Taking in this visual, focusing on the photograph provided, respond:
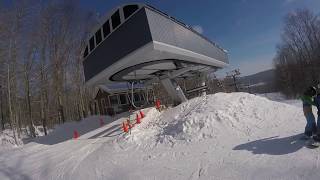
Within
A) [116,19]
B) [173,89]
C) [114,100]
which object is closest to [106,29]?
[116,19]

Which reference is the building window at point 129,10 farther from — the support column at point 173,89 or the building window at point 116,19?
the support column at point 173,89

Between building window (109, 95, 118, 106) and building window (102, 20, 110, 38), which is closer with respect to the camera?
building window (102, 20, 110, 38)

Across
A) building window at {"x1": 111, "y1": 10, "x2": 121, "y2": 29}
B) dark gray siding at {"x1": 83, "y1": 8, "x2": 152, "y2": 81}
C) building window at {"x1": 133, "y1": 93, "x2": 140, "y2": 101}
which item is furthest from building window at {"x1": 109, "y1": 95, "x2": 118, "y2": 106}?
building window at {"x1": 111, "y1": 10, "x2": 121, "y2": 29}

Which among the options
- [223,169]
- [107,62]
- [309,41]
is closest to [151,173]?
[223,169]

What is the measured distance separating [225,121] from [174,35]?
3.77 meters

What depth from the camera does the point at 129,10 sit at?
869 cm

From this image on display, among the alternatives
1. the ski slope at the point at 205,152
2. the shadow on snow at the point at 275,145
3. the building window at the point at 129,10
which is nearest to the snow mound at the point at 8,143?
the ski slope at the point at 205,152

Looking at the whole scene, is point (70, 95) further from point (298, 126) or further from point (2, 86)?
point (298, 126)

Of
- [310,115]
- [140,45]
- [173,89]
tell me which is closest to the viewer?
[310,115]

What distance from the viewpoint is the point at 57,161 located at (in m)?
8.06

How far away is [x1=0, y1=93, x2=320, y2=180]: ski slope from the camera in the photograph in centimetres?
505

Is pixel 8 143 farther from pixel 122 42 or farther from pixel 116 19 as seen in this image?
pixel 122 42

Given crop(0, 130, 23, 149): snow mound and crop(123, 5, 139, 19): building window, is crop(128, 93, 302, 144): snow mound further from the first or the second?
crop(0, 130, 23, 149): snow mound

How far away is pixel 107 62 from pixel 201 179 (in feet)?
20.1
